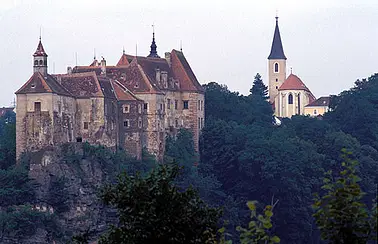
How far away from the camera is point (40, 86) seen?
81.4 meters

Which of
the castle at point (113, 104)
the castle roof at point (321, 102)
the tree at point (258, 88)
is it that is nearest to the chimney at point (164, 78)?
the castle at point (113, 104)

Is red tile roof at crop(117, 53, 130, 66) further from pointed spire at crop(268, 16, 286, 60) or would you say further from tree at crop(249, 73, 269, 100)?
pointed spire at crop(268, 16, 286, 60)

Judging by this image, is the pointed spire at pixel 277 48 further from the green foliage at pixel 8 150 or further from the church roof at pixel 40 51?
the church roof at pixel 40 51

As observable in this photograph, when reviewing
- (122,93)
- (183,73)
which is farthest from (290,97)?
(122,93)

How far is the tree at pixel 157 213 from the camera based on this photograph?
1168 inches

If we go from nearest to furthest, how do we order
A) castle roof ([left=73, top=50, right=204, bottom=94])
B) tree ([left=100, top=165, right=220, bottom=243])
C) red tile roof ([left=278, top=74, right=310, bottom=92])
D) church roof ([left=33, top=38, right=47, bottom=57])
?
tree ([left=100, top=165, right=220, bottom=243]) < church roof ([left=33, top=38, right=47, bottom=57]) < castle roof ([left=73, top=50, right=204, bottom=94]) < red tile roof ([left=278, top=74, right=310, bottom=92])

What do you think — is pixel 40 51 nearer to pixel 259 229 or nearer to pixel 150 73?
pixel 150 73

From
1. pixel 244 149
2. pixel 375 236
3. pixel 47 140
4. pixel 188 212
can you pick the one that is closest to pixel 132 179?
pixel 188 212

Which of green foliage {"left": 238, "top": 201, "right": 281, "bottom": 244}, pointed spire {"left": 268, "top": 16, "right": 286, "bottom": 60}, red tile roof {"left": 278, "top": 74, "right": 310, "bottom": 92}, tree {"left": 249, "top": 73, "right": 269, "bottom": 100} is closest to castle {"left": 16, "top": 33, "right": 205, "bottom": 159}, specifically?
tree {"left": 249, "top": 73, "right": 269, "bottom": 100}

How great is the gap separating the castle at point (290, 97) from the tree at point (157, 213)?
127619 mm

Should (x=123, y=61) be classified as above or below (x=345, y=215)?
above

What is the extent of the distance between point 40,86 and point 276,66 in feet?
301

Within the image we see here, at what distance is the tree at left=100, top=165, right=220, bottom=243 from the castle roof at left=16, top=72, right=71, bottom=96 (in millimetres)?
49008

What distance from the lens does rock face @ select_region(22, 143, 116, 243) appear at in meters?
82.1
